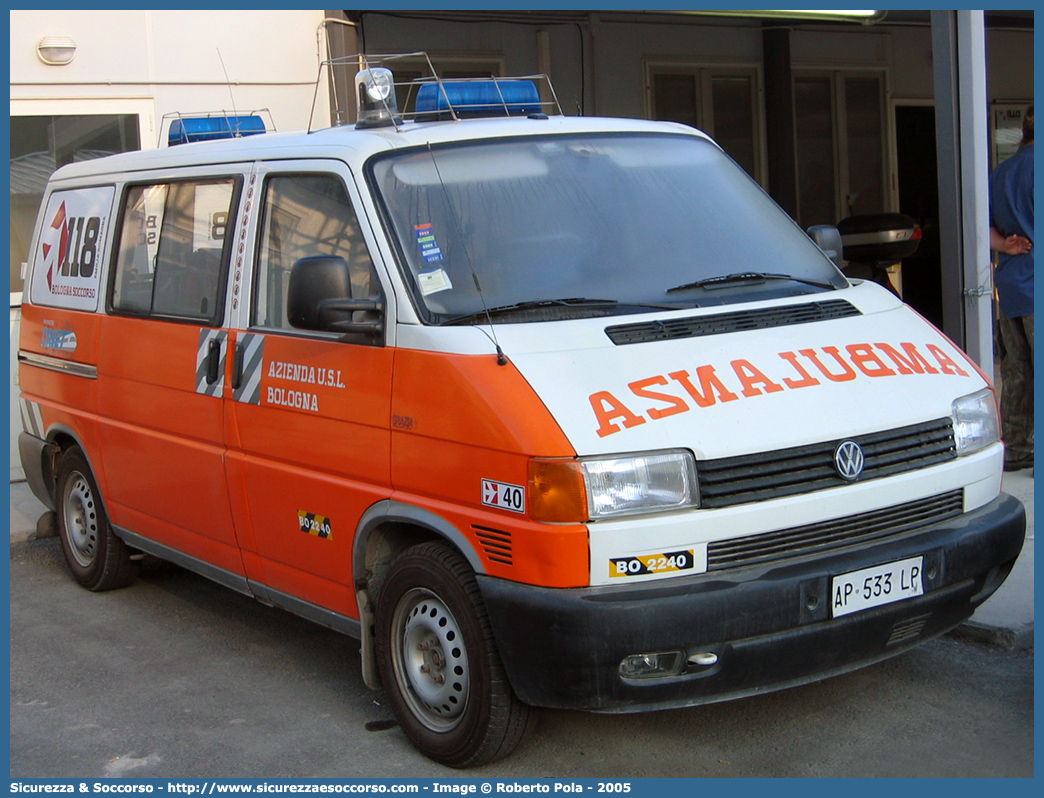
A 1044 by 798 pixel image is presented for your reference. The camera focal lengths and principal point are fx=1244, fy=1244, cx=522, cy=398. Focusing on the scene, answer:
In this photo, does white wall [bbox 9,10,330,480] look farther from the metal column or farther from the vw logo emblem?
the vw logo emblem

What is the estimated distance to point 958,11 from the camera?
7.11 m

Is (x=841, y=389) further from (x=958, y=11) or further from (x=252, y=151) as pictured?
(x=958, y=11)

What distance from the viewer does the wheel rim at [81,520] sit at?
6.55 meters

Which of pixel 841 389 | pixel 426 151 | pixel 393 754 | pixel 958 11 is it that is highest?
pixel 958 11

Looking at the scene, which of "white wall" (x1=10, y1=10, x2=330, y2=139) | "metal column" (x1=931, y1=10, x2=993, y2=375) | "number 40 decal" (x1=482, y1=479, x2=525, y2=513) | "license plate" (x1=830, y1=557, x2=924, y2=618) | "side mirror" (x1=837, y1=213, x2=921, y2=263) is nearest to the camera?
"number 40 decal" (x1=482, y1=479, x2=525, y2=513)

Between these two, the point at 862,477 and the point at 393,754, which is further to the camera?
the point at 393,754

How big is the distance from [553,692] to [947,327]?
4.58 m

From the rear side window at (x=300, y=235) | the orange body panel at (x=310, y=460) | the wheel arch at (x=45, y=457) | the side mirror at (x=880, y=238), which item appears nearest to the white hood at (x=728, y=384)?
the orange body panel at (x=310, y=460)

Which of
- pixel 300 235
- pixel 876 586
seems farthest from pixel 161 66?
pixel 876 586

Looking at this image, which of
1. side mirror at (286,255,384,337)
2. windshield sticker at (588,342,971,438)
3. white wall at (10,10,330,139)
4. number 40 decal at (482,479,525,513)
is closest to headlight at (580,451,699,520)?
windshield sticker at (588,342,971,438)

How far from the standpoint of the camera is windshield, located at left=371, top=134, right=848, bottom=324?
422cm

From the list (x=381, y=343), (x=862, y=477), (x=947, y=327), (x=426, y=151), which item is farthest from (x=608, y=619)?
(x=947, y=327)

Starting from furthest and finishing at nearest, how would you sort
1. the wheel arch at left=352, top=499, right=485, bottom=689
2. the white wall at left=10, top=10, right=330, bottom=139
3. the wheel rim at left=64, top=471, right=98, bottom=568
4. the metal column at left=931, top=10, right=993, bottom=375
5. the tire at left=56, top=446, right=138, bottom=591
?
the white wall at left=10, top=10, right=330, bottom=139 → the metal column at left=931, top=10, right=993, bottom=375 → the wheel rim at left=64, top=471, right=98, bottom=568 → the tire at left=56, top=446, right=138, bottom=591 → the wheel arch at left=352, top=499, right=485, bottom=689

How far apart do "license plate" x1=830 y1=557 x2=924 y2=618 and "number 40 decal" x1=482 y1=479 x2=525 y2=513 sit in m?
0.98
